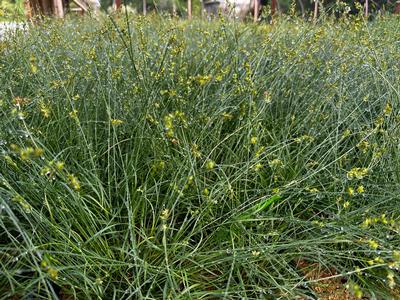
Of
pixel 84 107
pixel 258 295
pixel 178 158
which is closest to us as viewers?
pixel 258 295

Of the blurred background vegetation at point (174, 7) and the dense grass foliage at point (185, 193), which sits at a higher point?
the blurred background vegetation at point (174, 7)

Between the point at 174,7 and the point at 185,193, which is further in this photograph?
the point at 174,7

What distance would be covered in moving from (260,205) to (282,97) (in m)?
0.64

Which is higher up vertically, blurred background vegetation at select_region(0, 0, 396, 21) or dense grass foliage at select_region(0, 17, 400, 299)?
blurred background vegetation at select_region(0, 0, 396, 21)

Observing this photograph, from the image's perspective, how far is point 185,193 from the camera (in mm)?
1038

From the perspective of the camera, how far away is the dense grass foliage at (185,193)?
2.80 ft

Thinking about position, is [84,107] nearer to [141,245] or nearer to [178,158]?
[178,158]

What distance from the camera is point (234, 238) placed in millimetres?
1006

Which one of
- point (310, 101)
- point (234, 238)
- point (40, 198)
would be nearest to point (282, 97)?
point (310, 101)

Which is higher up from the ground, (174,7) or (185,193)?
(174,7)

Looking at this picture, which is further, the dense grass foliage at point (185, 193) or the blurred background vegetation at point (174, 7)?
the blurred background vegetation at point (174, 7)

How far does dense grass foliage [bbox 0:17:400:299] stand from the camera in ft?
2.80

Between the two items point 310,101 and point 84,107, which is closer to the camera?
point 84,107

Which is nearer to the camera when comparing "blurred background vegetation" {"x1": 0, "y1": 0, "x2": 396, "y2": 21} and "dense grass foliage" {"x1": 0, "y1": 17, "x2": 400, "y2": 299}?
"dense grass foliage" {"x1": 0, "y1": 17, "x2": 400, "y2": 299}
